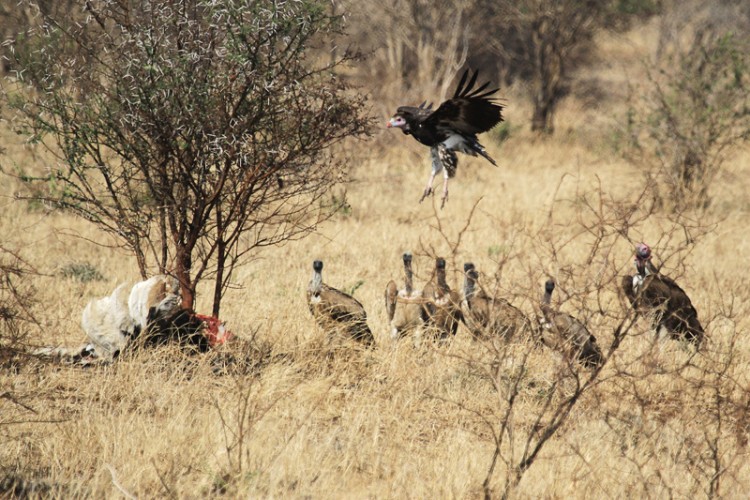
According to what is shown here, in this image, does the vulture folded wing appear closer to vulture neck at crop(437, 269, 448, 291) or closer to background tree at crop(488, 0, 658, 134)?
vulture neck at crop(437, 269, 448, 291)

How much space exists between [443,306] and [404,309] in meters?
0.47

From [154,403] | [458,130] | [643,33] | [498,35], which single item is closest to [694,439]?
[458,130]

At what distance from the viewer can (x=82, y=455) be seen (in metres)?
4.73

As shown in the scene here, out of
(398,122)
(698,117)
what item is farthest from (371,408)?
(698,117)

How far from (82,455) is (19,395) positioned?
34.7 inches

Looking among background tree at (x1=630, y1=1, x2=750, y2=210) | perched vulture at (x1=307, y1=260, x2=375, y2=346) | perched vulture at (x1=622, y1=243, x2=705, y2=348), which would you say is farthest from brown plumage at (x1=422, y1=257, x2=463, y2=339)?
background tree at (x1=630, y1=1, x2=750, y2=210)

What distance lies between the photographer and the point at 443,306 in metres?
7.02

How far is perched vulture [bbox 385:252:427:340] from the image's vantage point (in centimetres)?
721

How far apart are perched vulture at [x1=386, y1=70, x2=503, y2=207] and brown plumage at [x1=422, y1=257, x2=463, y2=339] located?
0.76 m

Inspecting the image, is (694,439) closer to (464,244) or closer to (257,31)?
(257,31)

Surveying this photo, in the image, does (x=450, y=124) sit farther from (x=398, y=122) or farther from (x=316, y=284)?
(x=316, y=284)

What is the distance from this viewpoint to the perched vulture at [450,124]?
22.0ft

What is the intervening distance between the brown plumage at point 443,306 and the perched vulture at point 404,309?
0.28ft

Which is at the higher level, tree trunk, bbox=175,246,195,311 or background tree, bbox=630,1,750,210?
background tree, bbox=630,1,750,210
